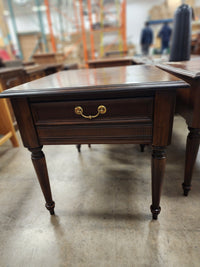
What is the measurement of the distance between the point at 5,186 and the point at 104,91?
1174 millimetres

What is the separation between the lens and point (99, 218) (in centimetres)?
101

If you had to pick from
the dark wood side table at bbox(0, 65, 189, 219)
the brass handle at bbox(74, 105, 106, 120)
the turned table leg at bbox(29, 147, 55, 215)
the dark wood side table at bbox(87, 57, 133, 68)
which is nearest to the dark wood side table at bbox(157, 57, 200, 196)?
the dark wood side table at bbox(0, 65, 189, 219)

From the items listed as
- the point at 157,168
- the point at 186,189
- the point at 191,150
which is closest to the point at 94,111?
the point at 157,168

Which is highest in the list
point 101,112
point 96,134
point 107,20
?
point 107,20

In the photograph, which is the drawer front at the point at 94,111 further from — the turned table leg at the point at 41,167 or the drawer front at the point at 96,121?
the turned table leg at the point at 41,167

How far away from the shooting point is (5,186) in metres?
1.35

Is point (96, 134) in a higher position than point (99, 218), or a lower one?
higher

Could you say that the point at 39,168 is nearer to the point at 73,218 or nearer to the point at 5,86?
the point at 73,218

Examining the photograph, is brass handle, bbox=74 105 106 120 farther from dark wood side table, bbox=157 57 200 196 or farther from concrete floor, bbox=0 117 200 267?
concrete floor, bbox=0 117 200 267

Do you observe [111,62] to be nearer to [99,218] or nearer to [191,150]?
[191,150]

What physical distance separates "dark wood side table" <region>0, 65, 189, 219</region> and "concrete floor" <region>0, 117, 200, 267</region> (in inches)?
13.4

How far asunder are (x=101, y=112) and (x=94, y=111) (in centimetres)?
3

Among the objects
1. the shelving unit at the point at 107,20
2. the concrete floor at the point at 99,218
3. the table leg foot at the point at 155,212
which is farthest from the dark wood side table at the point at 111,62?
→ the shelving unit at the point at 107,20

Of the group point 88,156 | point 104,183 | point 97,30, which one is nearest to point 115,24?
point 97,30
